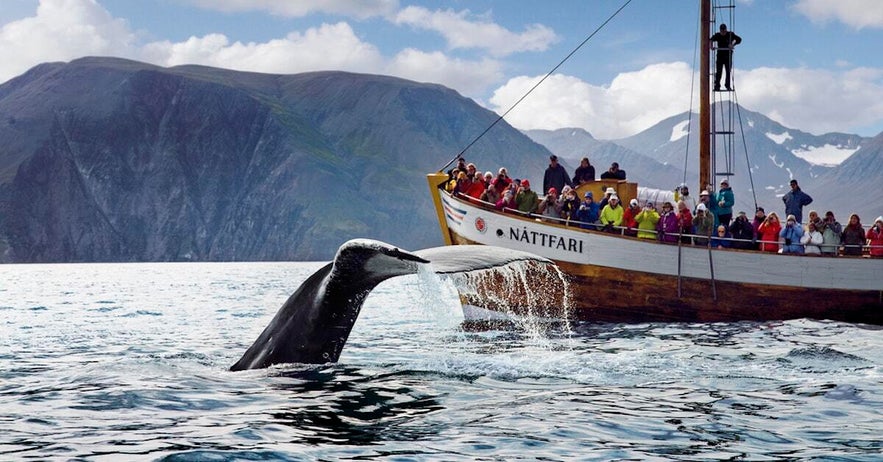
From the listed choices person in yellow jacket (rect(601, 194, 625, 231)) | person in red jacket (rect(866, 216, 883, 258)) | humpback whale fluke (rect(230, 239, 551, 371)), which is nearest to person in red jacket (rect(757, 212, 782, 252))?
person in red jacket (rect(866, 216, 883, 258))

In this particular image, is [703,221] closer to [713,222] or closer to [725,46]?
[713,222]

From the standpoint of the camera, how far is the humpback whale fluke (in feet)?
19.8

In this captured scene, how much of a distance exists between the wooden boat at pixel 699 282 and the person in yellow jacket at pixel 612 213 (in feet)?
0.88

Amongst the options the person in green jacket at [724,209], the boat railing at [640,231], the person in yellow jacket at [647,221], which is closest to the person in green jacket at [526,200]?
the boat railing at [640,231]

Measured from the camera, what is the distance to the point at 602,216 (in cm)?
1894

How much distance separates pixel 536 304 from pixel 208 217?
174591 millimetres

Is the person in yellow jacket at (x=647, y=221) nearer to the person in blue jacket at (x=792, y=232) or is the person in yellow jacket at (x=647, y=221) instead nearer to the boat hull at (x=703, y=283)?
the boat hull at (x=703, y=283)

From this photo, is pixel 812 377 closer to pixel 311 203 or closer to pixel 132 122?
pixel 311 203

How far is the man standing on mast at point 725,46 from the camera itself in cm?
2323

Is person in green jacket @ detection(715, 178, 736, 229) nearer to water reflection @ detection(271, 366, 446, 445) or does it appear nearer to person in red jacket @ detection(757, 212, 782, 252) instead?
person in red jacket @ detection(757, 212, 782, 252)

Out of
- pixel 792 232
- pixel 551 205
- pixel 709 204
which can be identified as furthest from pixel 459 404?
pixel 709 204

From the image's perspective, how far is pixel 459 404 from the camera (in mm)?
7445

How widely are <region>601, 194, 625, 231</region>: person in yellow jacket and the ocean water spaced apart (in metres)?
5.48

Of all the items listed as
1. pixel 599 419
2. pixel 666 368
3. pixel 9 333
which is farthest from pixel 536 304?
pixel 599 419
